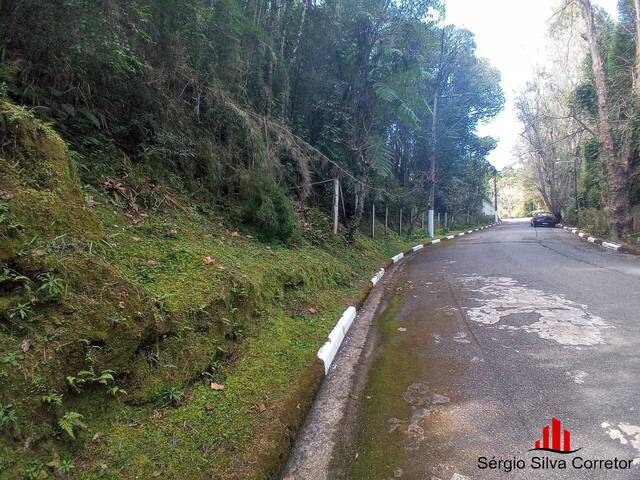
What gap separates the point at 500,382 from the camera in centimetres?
338

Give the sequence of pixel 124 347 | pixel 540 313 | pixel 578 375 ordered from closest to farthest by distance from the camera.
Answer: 1. pixel 124 347
2. pixel 578 375
3. pixel 540 313

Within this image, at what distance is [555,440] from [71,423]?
10.2 feet

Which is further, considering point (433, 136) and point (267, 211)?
point (433, 136)

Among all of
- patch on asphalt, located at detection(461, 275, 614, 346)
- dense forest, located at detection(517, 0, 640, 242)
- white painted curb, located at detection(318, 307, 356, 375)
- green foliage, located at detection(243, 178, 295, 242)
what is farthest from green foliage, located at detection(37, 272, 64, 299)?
dense forest, located at detection(517, 0, 640, 242)

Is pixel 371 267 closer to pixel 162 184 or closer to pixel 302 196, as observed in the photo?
pixel 302 196

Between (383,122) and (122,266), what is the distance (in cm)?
1156

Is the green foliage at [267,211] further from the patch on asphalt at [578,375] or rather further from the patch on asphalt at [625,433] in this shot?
the patch on asphalt at [625,433]

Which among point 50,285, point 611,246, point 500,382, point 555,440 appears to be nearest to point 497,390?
point 500,382

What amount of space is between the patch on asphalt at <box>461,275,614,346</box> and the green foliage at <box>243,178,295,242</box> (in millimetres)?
3716

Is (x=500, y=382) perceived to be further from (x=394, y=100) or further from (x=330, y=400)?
(x=394, y=100)

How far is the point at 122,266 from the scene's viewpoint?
131 inches

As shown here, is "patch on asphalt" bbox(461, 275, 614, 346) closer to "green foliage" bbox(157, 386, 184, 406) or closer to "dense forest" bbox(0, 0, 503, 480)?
"dense forest" bbox(0, 0, 503, 480)

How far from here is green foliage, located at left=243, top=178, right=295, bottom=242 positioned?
6945 mm

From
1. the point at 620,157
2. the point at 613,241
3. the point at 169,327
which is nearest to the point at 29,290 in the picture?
the point at 169,327
